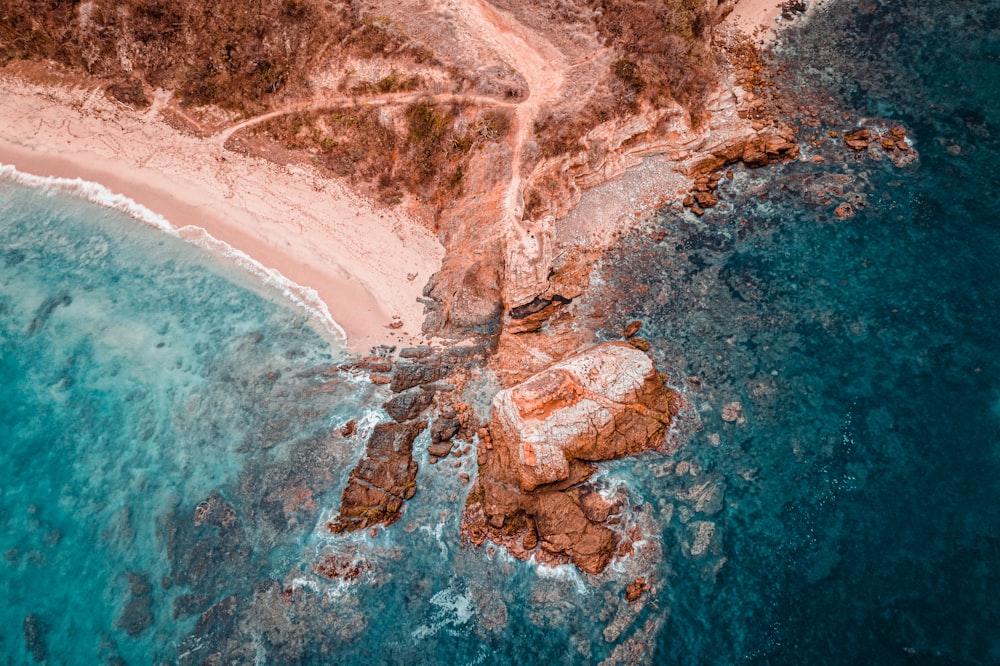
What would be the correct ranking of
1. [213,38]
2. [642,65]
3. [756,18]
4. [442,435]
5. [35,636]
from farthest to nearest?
[756,18] < [642,65] < [213,38] < [442,435] < [35,636]

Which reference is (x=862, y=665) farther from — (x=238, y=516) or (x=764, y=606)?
(x=238, y=516)

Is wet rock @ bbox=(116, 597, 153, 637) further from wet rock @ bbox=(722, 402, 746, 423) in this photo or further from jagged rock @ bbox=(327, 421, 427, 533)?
wet rock @ bbox=(722, 402, 746, 423)

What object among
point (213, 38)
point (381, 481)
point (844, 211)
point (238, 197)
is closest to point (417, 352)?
point (381, 481)

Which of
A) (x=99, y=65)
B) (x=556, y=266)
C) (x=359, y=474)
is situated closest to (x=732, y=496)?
(x=556, y=266)

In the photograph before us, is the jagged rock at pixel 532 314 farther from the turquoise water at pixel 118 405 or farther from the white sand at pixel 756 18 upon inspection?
the white sand at pixel 756 18

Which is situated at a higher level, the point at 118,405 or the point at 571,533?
the point at 118,405

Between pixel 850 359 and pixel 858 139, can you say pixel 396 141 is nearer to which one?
pixel 850 359

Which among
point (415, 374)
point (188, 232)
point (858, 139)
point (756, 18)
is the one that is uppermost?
point (756, 18)
